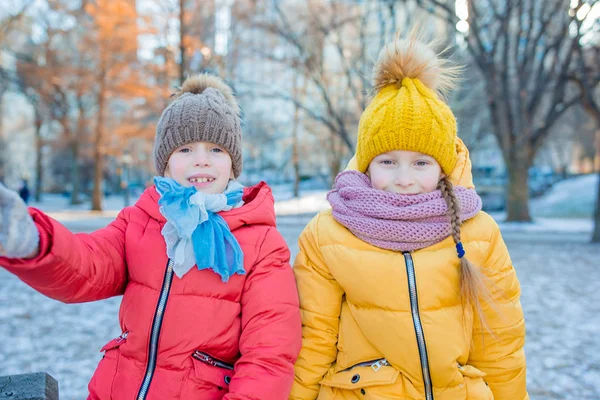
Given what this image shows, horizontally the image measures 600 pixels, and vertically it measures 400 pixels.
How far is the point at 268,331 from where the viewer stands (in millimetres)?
1613

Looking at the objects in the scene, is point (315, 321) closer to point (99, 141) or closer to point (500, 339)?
point (500, 339)

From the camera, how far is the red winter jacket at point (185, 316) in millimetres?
1561

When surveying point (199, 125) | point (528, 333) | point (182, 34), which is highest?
point (182, 34)

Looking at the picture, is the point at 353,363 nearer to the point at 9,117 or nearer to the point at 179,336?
the point at 179,336

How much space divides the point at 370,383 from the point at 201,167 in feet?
3.28

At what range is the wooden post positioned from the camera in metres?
1.40

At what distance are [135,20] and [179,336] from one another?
53.3 ft

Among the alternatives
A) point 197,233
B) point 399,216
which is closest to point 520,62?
point 399,216

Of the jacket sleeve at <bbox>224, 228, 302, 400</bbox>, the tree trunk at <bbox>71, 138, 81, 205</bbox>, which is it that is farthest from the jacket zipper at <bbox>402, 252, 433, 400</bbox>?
the tree trunk at <bbox>71, 138, 81, 205</bbox>

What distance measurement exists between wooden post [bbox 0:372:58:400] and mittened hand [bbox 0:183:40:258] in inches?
16.7

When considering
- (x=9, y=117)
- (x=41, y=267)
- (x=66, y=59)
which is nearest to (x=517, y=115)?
(x=41, y=267)

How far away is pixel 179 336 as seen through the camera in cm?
161

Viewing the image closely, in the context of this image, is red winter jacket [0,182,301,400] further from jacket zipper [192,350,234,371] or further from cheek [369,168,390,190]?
cheek [369,168,390,190]

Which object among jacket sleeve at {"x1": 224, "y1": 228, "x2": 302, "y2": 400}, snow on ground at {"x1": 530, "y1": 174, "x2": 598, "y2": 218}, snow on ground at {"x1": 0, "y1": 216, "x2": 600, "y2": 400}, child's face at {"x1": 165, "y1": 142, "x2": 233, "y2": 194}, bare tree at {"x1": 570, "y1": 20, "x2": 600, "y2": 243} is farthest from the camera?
snow on ground at {"x1": 530, "y1": 174, "x2": 598, "y2": 218}
